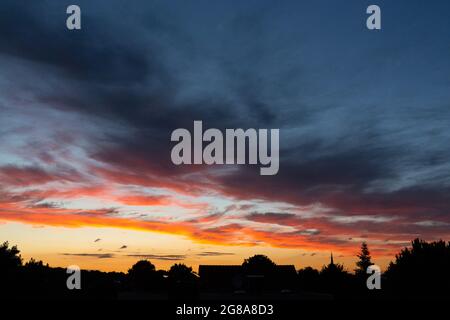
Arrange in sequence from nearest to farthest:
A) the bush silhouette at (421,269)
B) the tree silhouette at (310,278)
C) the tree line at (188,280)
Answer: the tree line at (188,280)
the bush silhouette at (421,269)
the tree silhouette at (310,278)

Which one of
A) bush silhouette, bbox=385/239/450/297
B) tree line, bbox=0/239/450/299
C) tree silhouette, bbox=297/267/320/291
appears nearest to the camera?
tree line, bbox=0/239/450/299

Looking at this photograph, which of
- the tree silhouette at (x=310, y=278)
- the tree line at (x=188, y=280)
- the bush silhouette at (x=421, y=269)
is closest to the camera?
the tree line at (x=188, y=280)

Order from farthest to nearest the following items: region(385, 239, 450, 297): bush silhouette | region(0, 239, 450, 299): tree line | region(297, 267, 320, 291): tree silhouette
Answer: region(297, 267, 320, 291): tree silhouette → region(385, 239, 450, 297): bush silhouette → region(0, 239, 450, 299): tree line

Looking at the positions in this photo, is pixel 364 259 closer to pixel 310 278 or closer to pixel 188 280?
pixel 310 278

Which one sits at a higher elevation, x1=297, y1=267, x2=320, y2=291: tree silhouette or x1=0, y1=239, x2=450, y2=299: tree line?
x1=0, y1=239, x2=450, y2=299: tree line

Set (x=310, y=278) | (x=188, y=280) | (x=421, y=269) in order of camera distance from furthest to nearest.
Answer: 1. (x=310, y=278)
2. (x=421, y=269)
3. (x=188, y=280)

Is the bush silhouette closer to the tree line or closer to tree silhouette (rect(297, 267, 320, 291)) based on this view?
the tree line

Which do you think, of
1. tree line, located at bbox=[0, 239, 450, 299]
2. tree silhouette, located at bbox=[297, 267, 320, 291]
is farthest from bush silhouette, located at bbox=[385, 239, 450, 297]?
tree silhouette, located at bbox=[297, 267, 320, 291]

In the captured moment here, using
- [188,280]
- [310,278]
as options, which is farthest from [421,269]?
[310,278]

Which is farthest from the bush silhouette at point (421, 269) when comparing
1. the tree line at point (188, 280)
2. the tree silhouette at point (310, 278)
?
the tree silhouette at point (310, 278)

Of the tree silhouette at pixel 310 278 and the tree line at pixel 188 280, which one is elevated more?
the tree line at pixel 188 280

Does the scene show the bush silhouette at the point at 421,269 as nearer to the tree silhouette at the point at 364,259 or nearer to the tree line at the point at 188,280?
the tree line at the point at 188,280
